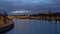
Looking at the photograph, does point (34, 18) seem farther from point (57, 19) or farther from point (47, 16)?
point (57, 19)

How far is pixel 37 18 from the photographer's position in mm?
80000

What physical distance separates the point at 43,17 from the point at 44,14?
14.3 ft

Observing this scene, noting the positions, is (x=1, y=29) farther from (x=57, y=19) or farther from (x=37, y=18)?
(x=37, y=18)

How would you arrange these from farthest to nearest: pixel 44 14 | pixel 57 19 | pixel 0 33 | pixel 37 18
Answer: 1. pixel 37 18
2. pixel 44 14
3. pixel 57 19
4. pixel 0 33

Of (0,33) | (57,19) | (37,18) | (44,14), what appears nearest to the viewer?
(0,33)

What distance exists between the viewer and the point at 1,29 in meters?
20.5

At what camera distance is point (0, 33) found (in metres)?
19.8

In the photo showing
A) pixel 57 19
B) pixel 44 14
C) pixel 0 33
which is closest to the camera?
pixel 0 33

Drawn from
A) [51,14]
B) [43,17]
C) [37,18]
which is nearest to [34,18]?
[37,18]

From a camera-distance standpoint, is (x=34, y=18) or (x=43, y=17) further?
(x=34, y=18)

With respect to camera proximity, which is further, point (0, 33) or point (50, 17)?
point (50, 17)

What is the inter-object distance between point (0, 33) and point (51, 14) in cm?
4773

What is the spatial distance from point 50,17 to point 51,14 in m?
1.54

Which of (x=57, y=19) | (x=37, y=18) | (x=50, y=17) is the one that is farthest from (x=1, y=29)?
(x=37, y=18)
